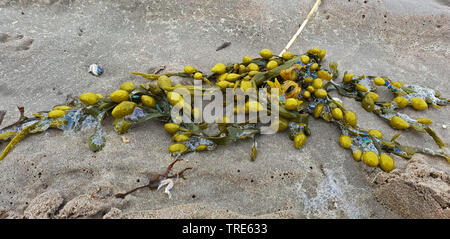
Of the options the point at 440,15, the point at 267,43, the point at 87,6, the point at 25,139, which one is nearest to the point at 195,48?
the point at 267,43

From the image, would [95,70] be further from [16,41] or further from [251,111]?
[251,111]

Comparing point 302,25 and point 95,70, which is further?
point 302,25

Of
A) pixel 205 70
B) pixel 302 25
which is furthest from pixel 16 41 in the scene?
pixel 302 25

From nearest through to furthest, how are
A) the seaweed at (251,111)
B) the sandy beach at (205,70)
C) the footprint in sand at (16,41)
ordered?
the sandy beach at (205,70) < the seaweed at (251,111) < the footprint in sand at (16,41)

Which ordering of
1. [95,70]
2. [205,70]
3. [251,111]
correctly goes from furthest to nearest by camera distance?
[205,70] < [95,70] < [251,111]

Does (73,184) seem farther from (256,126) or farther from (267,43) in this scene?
(267,43)

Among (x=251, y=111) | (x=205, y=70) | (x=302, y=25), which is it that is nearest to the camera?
(x=251, y=111)

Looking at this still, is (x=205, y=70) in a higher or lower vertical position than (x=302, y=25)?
lower

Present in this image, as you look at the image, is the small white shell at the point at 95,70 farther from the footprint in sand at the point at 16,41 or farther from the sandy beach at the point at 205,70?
the footprint in sand at the point at 16,41

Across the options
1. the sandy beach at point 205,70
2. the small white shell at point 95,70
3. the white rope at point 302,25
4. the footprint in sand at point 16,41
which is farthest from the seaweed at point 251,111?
the footprint in sand at point 16,41
